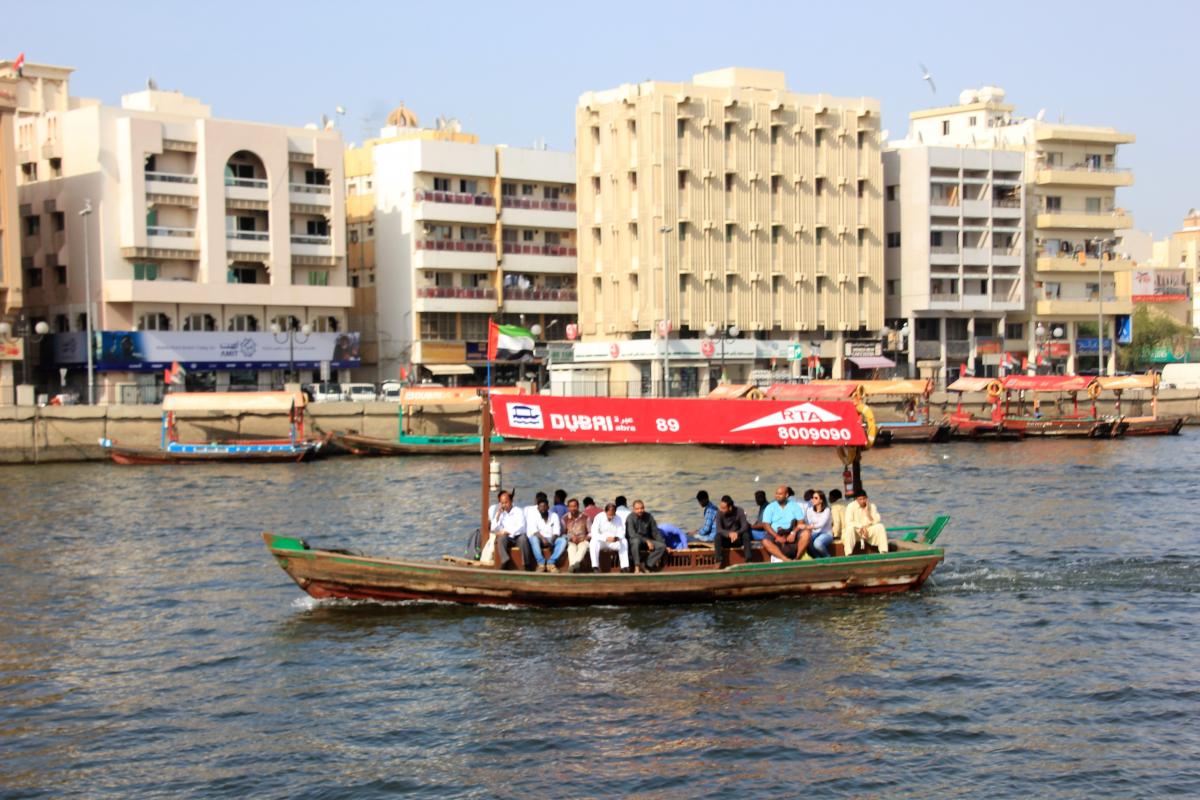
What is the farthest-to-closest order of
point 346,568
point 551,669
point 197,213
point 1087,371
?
point 1087,371, point 197,213, point 346,568, point 551,669

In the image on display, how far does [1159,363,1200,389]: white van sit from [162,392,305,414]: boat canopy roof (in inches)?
2001

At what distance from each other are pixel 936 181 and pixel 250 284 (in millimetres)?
41854

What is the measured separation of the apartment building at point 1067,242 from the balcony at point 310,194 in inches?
1490

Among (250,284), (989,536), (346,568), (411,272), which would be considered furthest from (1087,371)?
(346,568)

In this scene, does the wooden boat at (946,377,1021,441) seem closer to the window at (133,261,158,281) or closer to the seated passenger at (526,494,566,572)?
the window at (133,261,158,281)

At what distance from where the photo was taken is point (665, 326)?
76.2 metres

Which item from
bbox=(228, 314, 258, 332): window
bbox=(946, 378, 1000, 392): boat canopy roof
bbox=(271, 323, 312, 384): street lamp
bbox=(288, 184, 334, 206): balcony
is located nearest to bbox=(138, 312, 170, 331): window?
bbox=(228, 314, 258, 332): window

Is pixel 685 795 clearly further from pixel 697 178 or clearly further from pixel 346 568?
pixel 697 178

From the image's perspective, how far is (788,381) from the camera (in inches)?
3155

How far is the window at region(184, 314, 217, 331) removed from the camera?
7412 cm

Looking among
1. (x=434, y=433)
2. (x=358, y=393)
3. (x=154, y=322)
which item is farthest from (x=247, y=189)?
(x=434, y=433)

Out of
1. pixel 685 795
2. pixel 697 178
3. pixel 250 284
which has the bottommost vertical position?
pixel 685 795

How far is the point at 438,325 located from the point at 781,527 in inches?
2317

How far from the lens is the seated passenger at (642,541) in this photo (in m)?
25.2
